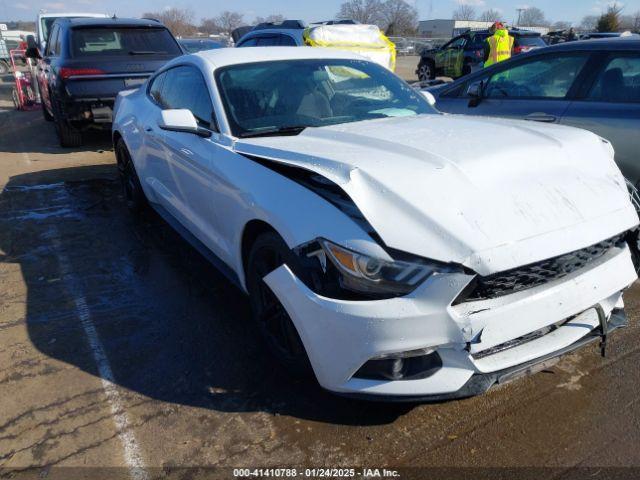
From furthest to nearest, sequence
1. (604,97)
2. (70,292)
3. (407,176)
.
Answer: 1. (604,97)
2. (70,292)
3. (407,176)

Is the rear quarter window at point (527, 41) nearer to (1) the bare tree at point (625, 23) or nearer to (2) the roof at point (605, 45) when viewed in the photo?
(2) the roof at point (605, 45)

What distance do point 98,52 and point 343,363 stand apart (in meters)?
7.28

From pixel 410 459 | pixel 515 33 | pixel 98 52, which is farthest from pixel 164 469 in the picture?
pixel 515 33

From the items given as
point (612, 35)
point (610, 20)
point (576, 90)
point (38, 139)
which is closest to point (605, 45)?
point (576, 90)

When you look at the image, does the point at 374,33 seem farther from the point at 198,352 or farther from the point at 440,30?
the point at 440,30

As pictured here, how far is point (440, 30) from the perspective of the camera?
84750mm

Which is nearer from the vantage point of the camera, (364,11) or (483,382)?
(483,382)

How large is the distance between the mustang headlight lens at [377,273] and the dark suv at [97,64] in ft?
21.3

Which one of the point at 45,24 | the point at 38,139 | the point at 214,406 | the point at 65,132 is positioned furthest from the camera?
the point at 45,24

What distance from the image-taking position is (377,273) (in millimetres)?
2080

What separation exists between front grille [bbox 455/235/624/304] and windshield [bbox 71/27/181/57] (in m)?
7.34

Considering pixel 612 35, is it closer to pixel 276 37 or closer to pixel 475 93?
pixel 276 37

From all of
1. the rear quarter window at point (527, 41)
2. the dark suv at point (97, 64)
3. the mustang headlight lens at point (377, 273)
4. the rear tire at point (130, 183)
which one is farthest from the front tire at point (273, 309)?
the rear quarter window at point (527, 41)

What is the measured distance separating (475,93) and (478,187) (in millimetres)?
3309
